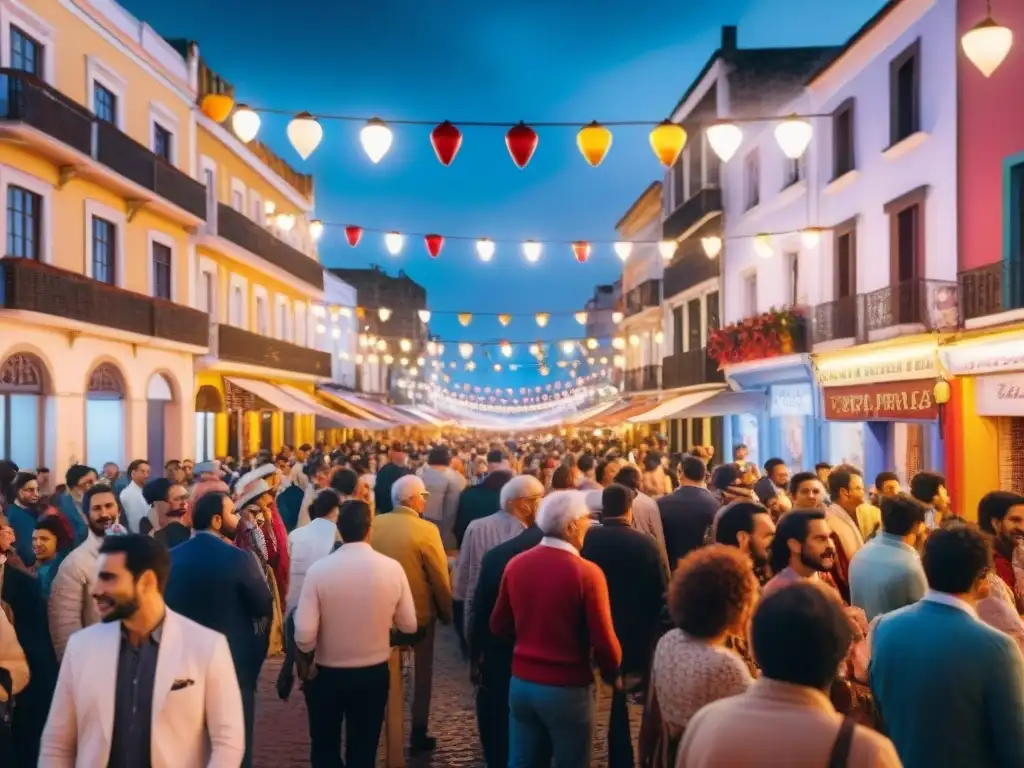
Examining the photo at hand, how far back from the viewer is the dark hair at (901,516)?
17.6 ft

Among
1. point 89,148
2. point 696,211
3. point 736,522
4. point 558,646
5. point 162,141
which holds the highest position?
point 162,141

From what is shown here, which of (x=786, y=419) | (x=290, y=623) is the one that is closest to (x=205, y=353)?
(x=786, y=419)

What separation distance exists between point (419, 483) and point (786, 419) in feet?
61.7

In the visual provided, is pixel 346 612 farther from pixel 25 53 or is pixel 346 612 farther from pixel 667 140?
pixel 25 53

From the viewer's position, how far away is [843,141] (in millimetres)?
20047

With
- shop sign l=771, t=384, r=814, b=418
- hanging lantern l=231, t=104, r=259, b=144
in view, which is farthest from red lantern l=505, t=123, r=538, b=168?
shop sign l=771, t=384, r=814, b=418

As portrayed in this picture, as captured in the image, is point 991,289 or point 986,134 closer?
point 991,289

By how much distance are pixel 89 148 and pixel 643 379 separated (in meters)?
24.7

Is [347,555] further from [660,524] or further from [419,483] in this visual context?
[660,524]

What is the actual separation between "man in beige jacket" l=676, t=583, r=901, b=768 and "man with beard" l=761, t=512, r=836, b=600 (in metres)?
2.14

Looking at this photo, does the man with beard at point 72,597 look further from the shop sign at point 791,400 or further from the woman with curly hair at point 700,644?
the shop sign at point 791,400

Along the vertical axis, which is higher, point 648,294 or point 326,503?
point 648,294

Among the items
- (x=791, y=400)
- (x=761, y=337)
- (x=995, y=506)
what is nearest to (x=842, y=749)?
(x=995, y=506)

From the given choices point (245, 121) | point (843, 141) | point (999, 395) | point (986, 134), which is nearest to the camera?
point (245, 121)
